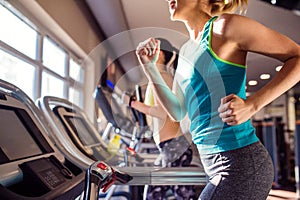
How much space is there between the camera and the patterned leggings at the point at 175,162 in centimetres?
89

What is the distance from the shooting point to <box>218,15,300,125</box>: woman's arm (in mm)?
570

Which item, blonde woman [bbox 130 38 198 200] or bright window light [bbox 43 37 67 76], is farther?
Answer: bright window light [bbox 43 37 67 76]

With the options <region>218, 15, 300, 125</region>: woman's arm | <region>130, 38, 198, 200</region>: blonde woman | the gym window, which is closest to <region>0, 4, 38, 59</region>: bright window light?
the gym window

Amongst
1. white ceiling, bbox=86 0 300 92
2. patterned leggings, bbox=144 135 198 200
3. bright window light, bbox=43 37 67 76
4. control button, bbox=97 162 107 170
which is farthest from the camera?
bright window light, bbox=43 37 67 76

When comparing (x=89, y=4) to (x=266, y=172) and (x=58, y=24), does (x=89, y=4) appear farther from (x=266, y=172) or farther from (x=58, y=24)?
(x=266, y=172)

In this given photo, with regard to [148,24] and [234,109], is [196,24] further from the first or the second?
[234,109]

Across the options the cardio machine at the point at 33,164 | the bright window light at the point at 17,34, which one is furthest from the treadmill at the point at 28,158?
the bright window light at the point at 17,34

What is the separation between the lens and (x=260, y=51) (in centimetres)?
59

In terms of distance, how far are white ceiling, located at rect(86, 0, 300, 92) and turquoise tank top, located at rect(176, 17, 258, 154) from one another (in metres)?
0.06

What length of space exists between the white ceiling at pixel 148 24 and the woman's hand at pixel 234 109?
0.28ft

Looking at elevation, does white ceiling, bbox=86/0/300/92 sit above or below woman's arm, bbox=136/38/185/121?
above

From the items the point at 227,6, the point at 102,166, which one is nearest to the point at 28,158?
the point at 102,166

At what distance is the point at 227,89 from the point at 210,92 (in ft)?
0.12

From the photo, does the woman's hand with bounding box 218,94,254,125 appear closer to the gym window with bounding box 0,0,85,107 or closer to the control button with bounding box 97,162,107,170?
the control button with bounding box 97,162,107,170
